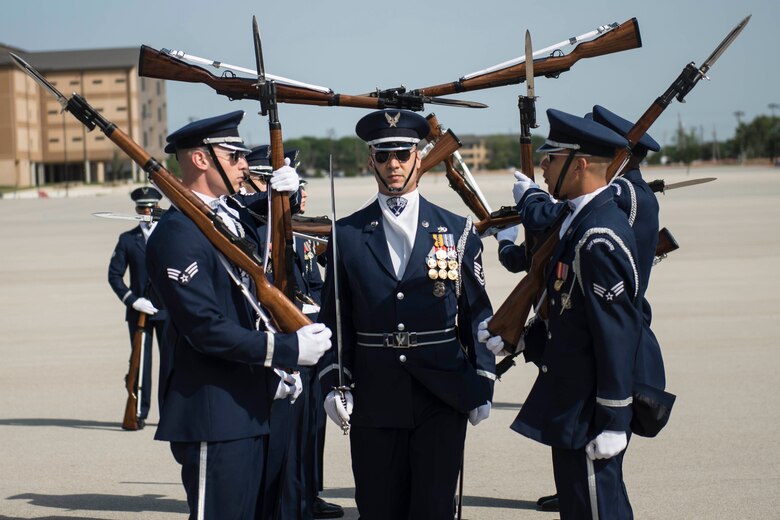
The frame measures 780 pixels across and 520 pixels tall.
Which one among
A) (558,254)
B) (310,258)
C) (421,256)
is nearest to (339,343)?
(421,256)

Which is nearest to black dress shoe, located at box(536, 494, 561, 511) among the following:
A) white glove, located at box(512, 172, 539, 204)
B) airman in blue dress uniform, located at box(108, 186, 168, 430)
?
white glove, located at box(512, 172, 539, 204)

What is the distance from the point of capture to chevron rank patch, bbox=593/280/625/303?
427cm

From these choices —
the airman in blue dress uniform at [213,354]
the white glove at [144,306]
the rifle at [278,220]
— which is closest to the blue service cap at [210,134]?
the airman in blue dress uniform at [213,354]

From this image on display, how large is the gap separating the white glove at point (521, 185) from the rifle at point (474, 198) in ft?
1.61

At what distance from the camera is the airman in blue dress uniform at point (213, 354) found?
4316mm

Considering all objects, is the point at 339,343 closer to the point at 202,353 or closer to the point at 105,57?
the point at 202,353

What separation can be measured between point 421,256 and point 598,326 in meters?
0.84

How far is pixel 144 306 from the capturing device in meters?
9.07

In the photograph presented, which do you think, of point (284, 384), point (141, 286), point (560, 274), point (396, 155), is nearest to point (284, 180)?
point (396, 155)

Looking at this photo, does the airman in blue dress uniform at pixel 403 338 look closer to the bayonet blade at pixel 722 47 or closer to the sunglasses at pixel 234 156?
the sunglasses at pixel 234 156

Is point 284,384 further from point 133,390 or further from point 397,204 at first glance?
point 133,390

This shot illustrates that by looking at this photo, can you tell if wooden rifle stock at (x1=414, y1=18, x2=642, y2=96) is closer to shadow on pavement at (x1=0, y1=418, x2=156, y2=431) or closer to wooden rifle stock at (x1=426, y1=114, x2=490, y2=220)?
wooden rifle stock at (x1=426, y1=114, x2=490, y2=220)

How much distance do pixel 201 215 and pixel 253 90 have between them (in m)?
A: 1.36

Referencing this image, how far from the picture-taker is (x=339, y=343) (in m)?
4.55
